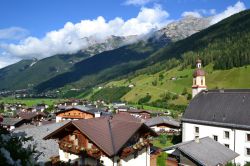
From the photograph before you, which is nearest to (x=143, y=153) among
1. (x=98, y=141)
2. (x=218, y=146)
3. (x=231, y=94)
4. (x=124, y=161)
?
(x=124, y=161)

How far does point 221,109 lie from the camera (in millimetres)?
49281

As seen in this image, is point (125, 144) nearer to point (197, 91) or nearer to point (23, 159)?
point (23, 159)

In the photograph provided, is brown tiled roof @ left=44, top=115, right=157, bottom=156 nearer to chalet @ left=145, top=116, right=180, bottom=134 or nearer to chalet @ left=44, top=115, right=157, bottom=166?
chalet @ left=44, top=115, right=157, bottom=166

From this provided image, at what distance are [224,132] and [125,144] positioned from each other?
21.7 meters

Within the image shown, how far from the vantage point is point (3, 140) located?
776cm

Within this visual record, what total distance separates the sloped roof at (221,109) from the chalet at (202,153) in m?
4.16

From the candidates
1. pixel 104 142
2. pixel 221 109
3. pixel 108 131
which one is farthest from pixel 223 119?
pixel 104 142

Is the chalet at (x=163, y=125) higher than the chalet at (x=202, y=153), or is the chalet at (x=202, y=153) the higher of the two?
the chalet at (x=202, y=153)

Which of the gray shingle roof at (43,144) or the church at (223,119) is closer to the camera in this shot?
the gray shingle roof at (43,144)

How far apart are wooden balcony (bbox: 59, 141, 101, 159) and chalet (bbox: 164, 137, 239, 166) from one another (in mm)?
13781

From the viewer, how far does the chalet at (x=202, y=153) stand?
125 ft

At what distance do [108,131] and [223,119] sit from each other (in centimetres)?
2269

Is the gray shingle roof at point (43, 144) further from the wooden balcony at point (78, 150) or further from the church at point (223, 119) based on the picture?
the church at point (223, 119)

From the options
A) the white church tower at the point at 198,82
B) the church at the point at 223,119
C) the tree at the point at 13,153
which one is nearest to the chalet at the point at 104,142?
the church at the point at 223,119
